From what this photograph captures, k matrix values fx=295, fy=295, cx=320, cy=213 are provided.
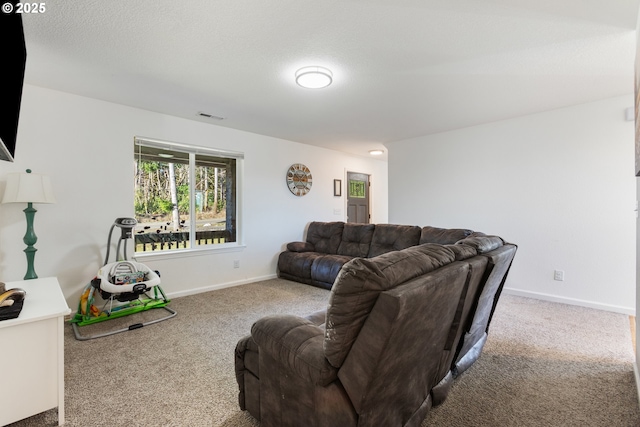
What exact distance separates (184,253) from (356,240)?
245 cm

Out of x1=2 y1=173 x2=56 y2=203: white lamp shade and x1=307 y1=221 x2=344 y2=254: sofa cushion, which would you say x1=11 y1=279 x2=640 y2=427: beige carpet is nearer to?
x1=2 y1=173 x2=56 y2=203: white lamp shade

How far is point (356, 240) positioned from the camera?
4605 millimetres

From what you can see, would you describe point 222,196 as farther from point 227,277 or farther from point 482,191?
point 482,191

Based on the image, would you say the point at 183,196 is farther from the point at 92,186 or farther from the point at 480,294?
the point at 480,294

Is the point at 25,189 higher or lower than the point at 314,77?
lower

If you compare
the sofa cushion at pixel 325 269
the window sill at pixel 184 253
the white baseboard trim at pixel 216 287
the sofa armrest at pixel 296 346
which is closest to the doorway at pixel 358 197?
the sofa cushion at pixel 325 269

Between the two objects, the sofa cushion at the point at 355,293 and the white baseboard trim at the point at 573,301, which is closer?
the sofa cushion at the point at 355,293

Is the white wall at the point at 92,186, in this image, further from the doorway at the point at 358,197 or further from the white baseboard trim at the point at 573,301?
the white baseboard trim at the point at 573,301

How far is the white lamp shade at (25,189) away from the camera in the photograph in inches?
96.0

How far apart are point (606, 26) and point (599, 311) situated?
2882 millimetres

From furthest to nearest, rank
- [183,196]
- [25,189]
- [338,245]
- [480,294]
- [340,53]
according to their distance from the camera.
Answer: [338,245], [183,196], [25,189], [340,53], [480,294]

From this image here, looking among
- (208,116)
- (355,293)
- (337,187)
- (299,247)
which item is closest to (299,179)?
(337,187)

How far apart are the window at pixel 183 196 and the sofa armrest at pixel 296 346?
117 inches

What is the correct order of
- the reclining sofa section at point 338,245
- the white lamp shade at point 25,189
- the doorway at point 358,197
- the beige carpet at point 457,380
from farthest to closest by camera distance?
the doorway at point 358,197 < the reclining sofa section at point 338,245 < the white lamp shade at point 25,189 < the beige carpet at point 457,380
